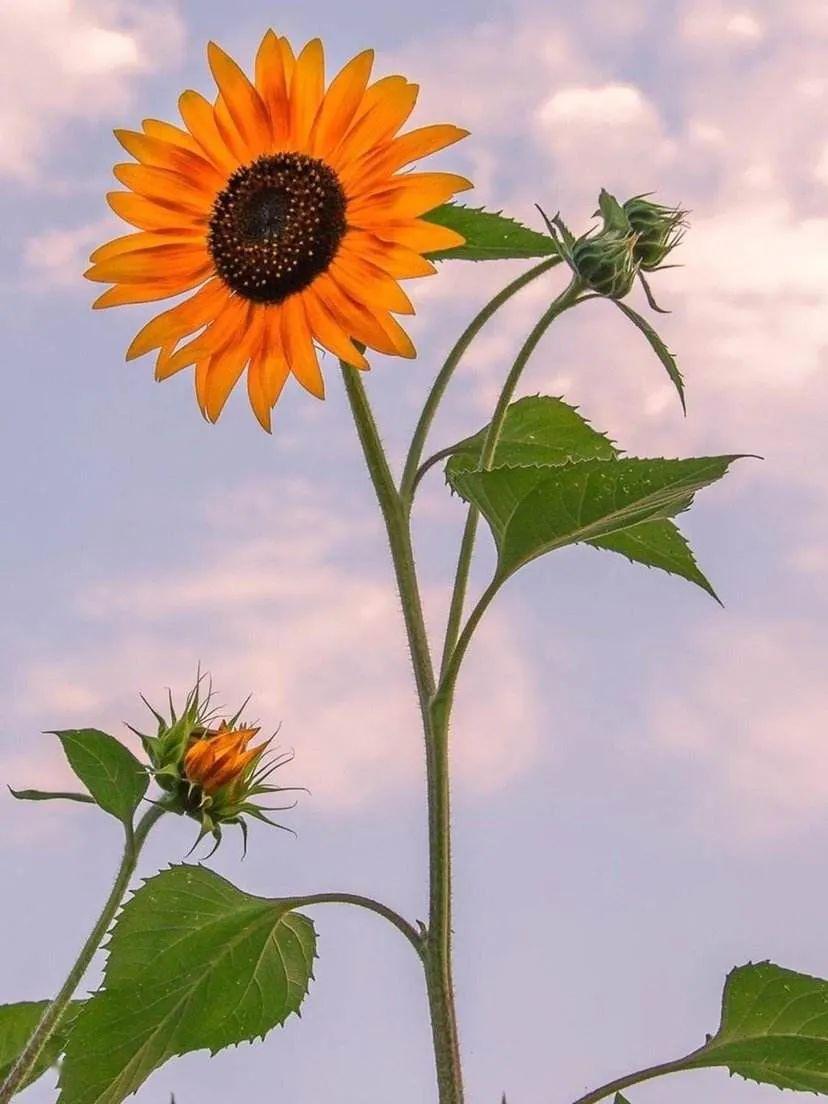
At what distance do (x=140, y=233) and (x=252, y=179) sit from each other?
11cm

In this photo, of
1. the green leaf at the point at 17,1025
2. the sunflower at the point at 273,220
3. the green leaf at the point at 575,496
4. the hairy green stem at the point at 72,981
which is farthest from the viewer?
the green leaf at the point at 17,1025

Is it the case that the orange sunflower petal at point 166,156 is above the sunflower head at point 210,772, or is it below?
above

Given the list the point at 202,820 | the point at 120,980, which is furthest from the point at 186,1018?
the point at 202,820

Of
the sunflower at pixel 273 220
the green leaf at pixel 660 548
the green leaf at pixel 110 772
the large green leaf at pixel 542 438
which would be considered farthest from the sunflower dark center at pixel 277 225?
the green leaf at pixel 110 772

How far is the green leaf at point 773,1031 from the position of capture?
163cm

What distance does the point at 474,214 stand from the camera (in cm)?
159

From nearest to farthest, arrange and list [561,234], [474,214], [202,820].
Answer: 1. [561,234]
2. [474,214]
3. [202,820]

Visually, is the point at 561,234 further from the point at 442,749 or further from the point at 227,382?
the point at 442,749

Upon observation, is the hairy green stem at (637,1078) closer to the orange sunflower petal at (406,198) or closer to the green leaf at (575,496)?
the green leaf at (575,496)

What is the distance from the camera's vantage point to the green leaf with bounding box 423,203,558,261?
158 cm

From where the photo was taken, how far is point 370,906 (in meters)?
1.57

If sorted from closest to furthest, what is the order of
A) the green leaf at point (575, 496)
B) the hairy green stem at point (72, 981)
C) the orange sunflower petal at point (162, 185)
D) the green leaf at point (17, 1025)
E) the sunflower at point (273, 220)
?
the green leaf at point (575, 496) → the sunflower at point (273, 220) → the orange sunflower petal at point (162, 185) → the hairy green stem at point (72, 981) → the green leaf at point (17, 1025)

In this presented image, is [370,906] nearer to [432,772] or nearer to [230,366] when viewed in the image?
[432,772]

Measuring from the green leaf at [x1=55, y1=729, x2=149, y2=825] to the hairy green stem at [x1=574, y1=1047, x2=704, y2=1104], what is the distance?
0.54 meters
